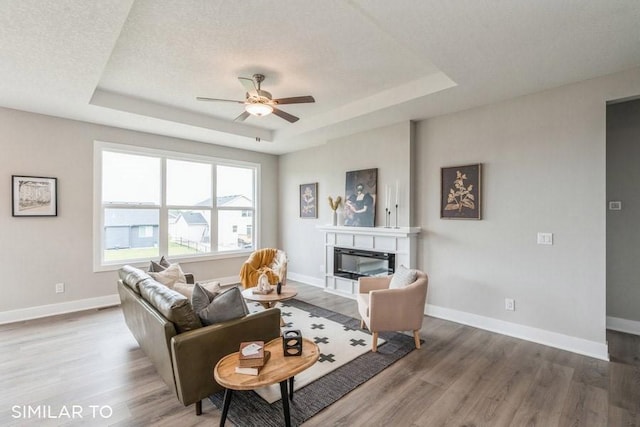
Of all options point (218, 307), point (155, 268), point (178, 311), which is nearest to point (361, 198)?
point (155, 268)

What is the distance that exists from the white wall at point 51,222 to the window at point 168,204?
0.18 metres

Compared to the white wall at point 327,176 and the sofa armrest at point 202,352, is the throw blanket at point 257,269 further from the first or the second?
the sofa armrest at point 202,352

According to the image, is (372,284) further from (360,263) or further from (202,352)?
(202,352)

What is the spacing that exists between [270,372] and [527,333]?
3147 millimetres

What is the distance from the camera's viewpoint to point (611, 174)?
145 inches

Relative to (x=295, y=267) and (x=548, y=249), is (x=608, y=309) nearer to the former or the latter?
(x=548, y=249)

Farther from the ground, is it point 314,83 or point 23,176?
point 314,83

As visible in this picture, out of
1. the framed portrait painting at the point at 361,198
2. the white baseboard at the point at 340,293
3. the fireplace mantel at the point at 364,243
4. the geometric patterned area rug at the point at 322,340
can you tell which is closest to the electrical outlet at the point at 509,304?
the fireplace mantel at the point at 364,243

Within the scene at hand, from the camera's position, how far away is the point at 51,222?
4.20 m

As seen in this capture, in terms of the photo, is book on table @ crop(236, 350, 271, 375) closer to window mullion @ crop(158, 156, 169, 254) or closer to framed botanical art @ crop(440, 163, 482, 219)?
framed botanical art @ crop(440, 163, 482, 219)

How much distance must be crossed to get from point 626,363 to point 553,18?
3.15m

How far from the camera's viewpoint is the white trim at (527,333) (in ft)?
9.91

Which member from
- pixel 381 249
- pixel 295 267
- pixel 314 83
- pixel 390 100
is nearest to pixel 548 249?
pixel 381 249

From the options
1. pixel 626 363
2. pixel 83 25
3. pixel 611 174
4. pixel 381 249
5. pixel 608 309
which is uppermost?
pixel 83 25
